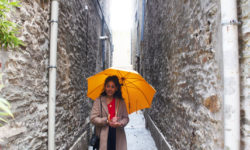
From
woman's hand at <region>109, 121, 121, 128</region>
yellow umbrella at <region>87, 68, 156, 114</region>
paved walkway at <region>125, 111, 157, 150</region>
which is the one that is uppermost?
yellow umbrella at <region>87, 68, 156, 114</region>

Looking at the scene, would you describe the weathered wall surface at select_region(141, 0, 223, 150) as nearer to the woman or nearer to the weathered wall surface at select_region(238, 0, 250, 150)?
the weathered wall surface at select_region(238, 0, 250, 150)

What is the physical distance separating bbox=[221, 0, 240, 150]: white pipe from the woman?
140 centimetres

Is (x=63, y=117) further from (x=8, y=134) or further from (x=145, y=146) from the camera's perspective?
(x=145, y=146)

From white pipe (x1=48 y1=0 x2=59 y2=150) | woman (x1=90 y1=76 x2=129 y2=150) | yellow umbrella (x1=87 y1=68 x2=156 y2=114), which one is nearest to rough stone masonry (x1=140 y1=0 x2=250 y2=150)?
yellow umbrella (x1=87 y1=68 x2=156 y2=114)

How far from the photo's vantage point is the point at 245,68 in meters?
1.62

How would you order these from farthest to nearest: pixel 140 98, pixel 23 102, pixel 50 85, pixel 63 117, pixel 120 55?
pixel 120 55 → pixel 63 117 → pixel 140 98 → pixel 50 85 → pixel 23 102

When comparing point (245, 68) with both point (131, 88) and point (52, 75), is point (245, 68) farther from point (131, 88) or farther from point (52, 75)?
point (52, 75)

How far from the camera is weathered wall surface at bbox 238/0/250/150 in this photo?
1.58 meters

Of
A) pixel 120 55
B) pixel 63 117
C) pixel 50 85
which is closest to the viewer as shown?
pixel 50 85

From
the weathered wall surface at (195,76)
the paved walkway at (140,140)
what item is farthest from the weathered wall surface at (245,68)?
the paved walkway at (140,140)

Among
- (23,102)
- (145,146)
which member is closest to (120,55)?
(145,146)

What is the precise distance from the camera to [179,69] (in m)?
3.37

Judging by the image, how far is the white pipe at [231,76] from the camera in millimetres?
1599

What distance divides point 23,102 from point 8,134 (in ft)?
1.34
